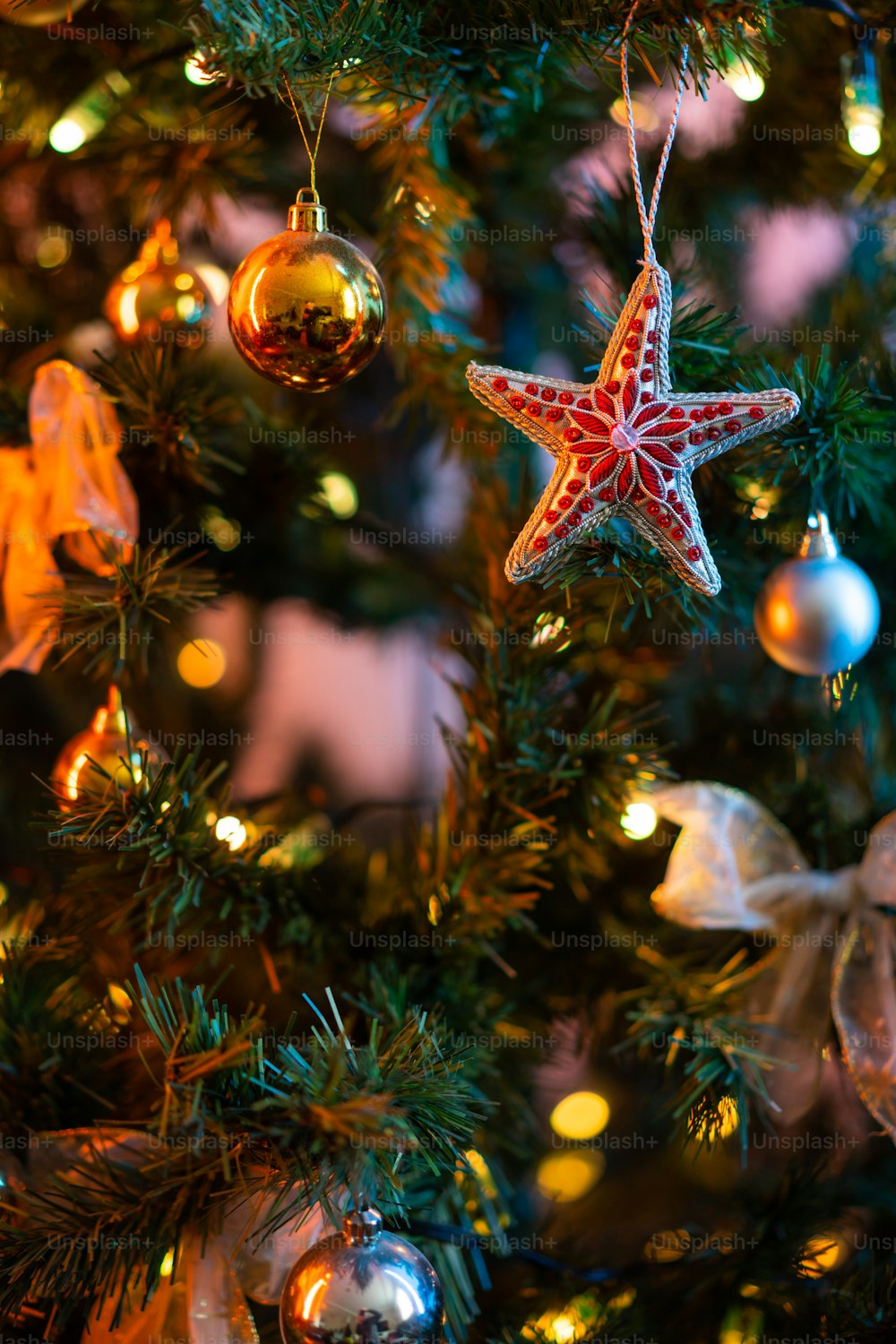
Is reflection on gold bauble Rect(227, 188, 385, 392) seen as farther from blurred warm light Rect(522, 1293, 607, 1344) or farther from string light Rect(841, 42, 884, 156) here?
blurred warm light Rect(522, 1293, 607, 1344)

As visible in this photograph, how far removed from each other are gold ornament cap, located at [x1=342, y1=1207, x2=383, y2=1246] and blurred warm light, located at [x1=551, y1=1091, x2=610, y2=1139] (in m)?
0.38

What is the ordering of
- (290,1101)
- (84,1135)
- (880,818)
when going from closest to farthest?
(290,1101), (84,1135), (880,818)

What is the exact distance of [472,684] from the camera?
666mm

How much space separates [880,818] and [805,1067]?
5.8 inches

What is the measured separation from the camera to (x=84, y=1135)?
1.69 feet

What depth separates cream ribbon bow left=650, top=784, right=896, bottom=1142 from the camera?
1.87ft

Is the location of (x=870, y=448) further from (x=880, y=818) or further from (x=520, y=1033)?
(x=520, y=1033)

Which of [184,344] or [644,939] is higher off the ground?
[184,344]

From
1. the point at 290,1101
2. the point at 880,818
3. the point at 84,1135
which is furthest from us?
the point at 880,818

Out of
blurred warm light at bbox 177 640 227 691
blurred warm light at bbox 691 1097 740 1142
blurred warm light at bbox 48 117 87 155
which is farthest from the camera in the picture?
blurred warm light at bbox 177 640 227 691

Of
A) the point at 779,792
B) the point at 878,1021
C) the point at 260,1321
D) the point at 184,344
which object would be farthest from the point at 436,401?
the point at 260,1321

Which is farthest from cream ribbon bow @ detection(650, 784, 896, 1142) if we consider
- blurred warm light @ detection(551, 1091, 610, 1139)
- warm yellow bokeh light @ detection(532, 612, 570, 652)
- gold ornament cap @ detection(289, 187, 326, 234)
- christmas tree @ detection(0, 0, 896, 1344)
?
gold ornament cap @ detection(289, 187, 326, 234)

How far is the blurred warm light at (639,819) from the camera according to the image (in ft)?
1.96

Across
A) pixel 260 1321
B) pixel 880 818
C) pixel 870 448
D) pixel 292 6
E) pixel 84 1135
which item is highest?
pixel 292 6
